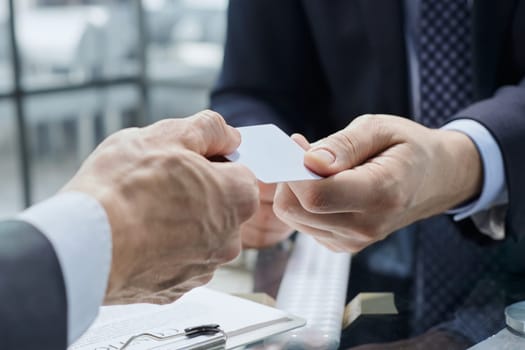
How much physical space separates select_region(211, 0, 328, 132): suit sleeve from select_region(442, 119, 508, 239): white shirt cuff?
37 centimetres

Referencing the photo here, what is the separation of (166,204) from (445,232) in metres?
0.62

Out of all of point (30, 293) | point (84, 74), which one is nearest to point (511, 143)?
point (30, 293)

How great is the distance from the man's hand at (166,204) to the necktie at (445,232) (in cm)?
24

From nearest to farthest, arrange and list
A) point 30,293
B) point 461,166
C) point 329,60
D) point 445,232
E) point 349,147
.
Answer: point 30,293, point 349,147, point 461,166, point 445,232, point 329,60

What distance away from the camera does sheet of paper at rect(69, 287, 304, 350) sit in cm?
73

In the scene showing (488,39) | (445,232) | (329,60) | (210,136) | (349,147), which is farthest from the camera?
(329,60)

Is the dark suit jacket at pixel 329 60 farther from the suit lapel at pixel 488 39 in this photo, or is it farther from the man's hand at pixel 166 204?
the man's hand at pixel 166 204

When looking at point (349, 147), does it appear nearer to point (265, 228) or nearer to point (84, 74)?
point (265, 228)

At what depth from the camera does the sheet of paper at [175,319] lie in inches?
28.8

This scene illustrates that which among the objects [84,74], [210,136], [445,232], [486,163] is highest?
[210,136]

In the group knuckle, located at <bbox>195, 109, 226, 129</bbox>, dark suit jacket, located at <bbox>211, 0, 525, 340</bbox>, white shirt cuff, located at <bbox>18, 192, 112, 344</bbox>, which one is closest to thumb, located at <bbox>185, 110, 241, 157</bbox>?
knuckle, located at <bbox>195, 109, 226, 129</bbox>

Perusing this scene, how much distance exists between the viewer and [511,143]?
1030mm

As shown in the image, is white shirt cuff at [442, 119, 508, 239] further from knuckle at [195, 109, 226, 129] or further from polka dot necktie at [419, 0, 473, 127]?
knuckle at [195, 109, 226, 129]

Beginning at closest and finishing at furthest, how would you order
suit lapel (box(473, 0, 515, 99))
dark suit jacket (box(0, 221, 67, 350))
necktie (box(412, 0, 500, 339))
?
dark suit jacket (box(0, 221, 67, 350))
necktie (box(412, 0, 500, 339))
suit lapel (box(473, 0, 515, 99))
